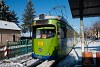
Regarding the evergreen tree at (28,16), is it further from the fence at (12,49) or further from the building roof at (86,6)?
the building roof at (86,6)

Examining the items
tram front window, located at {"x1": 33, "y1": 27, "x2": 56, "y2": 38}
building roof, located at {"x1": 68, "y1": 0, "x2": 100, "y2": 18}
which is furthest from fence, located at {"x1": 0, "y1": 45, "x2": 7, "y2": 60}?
building roof, located at {"x1": 68, "y1": 0, "x2": 100, "y2": 18}

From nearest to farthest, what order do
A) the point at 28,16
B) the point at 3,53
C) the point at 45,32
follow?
the point at 45,32
the point at 3,53
the point at 28,16

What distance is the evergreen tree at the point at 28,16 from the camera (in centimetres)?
7788

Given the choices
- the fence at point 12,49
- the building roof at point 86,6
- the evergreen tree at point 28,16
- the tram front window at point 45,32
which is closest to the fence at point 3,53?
the fence at point 12,49

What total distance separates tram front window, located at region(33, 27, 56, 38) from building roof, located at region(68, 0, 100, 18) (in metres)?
1.88

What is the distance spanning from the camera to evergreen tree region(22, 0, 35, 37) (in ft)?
255

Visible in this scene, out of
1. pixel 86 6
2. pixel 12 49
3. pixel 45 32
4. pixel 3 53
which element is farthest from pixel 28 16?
pixel 86 6

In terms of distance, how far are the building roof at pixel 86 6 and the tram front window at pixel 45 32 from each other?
1.88 m

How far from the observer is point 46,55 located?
515 inches

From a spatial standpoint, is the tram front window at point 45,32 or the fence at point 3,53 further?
the fence at point 3,53

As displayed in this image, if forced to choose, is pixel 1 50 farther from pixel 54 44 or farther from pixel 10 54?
pixel 54 44

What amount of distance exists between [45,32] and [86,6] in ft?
10.8

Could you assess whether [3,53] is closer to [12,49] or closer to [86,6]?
[12,49]

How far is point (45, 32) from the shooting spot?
13.4 m
